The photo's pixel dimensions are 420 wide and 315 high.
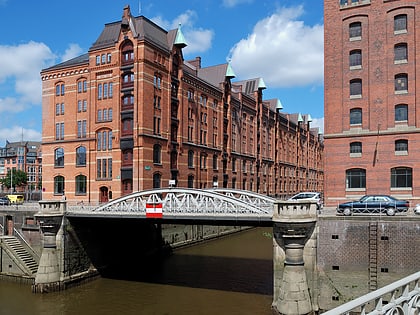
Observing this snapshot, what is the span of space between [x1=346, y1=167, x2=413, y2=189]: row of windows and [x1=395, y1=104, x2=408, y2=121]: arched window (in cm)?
357

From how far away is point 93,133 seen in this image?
37406 millimetres

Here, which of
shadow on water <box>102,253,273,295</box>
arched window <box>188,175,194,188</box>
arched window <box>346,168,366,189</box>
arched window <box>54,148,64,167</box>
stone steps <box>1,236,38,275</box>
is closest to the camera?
shadow on water <box>102,253,273,295</box>

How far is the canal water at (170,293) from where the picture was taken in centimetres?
1986

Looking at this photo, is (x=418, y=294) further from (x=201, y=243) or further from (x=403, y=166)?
→ (x=201, y=243)

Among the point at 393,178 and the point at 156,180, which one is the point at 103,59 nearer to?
the point at 156,180

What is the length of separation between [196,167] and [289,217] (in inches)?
1075

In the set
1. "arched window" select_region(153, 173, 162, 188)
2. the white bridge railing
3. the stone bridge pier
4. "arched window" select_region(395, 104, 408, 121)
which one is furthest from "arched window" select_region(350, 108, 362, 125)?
the white bridge railing

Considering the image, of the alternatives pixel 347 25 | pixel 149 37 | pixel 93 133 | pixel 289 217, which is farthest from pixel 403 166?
pixel 93 133

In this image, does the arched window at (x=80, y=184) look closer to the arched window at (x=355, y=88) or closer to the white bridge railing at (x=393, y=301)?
the arched window at (x=355, y=88)

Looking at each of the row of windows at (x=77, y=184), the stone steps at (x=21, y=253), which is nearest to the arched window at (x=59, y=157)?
the row of windows at (x=77, y=184)

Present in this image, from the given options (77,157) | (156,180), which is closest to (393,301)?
(156,180)

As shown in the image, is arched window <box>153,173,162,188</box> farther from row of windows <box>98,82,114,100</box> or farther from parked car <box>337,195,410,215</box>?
parked car <box>337,195,410,215</box>

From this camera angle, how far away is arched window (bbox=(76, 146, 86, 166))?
3803 cm

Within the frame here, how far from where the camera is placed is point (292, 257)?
58.5 ft
